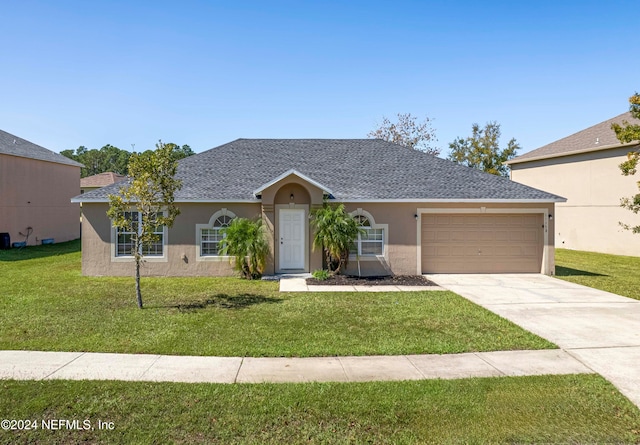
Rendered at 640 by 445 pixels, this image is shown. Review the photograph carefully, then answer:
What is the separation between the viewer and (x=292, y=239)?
1404 cm

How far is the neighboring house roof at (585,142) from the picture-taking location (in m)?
21.4

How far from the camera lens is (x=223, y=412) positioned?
4352 millimetres

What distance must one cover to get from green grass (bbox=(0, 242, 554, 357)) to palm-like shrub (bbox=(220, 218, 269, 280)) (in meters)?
1.16

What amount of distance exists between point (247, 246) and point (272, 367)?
293 inches

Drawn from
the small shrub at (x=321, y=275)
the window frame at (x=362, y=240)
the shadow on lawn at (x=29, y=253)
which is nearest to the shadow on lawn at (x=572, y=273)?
the window frame at (x=362, y=240)

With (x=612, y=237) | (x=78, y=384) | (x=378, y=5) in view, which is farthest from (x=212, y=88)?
(x=612, y=237)

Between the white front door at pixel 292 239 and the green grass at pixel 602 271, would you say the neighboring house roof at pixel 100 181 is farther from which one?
the green grass at pixel 602 271

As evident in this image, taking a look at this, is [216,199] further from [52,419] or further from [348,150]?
[52,419]

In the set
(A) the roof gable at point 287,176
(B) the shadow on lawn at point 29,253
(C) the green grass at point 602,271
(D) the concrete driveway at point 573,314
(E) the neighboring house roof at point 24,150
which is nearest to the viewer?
(D) the concrete driveway at point 573,314

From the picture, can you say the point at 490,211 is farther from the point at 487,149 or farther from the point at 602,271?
the point at 487,149

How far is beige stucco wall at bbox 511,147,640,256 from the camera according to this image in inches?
797

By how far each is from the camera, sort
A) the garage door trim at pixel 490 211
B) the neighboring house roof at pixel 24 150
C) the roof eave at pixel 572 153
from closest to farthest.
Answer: the garage door trim at pixel 490 211, the roof eave at pixel 572 153, the neighboring house roof at pixel 24 150

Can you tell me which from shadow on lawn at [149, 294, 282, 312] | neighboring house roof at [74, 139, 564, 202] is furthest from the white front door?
shadow on lawn at [149, 294, 282, 312]

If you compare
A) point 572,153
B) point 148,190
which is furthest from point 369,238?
point 572,153
